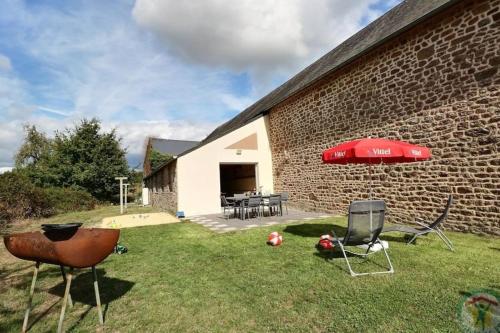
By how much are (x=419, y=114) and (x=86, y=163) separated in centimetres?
2210

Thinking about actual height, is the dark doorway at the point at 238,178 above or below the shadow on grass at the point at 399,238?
above

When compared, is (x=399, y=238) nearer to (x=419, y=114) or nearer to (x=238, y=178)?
(x=419, y=114)

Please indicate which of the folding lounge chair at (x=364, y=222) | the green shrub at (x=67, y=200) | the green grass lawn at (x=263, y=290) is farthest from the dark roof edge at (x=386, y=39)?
the green shrub at (x=67, y=200)

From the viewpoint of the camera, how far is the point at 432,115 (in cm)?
693

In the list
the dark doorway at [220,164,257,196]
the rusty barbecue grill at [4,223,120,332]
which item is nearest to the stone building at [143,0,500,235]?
the dark doorway at [220,164,257,196]

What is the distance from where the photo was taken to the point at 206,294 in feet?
11.6

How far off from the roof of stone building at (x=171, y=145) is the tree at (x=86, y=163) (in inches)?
214

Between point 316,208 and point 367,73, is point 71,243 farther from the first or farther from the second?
point 316,208

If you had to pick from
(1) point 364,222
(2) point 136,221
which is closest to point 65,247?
(1) point 364,222

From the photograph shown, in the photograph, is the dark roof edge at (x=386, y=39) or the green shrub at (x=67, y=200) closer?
the dark roof edge at (x=386, y=39)

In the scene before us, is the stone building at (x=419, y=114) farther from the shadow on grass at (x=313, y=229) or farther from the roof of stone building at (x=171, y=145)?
the roof of stone building at (x=171, y=145)

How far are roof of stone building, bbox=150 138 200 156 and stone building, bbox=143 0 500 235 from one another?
672 inches

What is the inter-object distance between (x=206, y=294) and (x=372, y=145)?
3.51 metres

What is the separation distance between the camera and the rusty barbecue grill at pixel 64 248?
250 cm
